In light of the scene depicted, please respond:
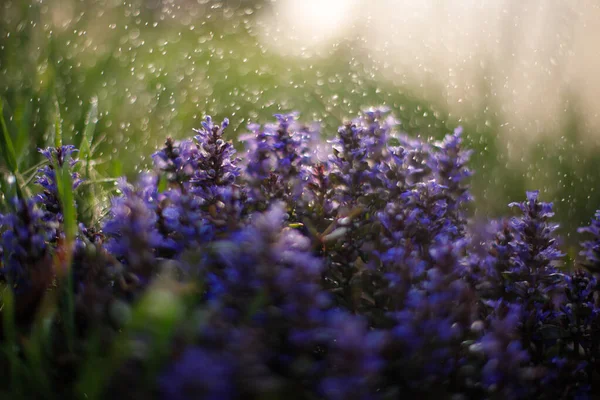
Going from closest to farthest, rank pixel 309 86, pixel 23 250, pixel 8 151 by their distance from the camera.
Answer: pixel 23 250 < pixel 8 151 < pixel 309 86

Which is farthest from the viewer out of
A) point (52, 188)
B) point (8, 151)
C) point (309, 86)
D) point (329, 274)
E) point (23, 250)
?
point (309, 86)

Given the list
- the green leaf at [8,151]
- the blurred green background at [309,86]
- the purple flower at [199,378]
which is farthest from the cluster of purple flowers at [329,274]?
the blurred green background at [309,86]

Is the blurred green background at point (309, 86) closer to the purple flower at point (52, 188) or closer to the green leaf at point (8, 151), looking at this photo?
the green leaf at point (8, 151)

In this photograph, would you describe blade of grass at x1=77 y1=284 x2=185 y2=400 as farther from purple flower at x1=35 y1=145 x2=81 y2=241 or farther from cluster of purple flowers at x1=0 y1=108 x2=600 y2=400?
purple flower at x1=35 y1=145 x2=81 y2=241

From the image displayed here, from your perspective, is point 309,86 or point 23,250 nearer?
point 23,250

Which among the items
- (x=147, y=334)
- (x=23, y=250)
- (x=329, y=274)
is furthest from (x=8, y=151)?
(x=147, y=334)

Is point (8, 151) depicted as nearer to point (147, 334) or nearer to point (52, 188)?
point (52, 188)
